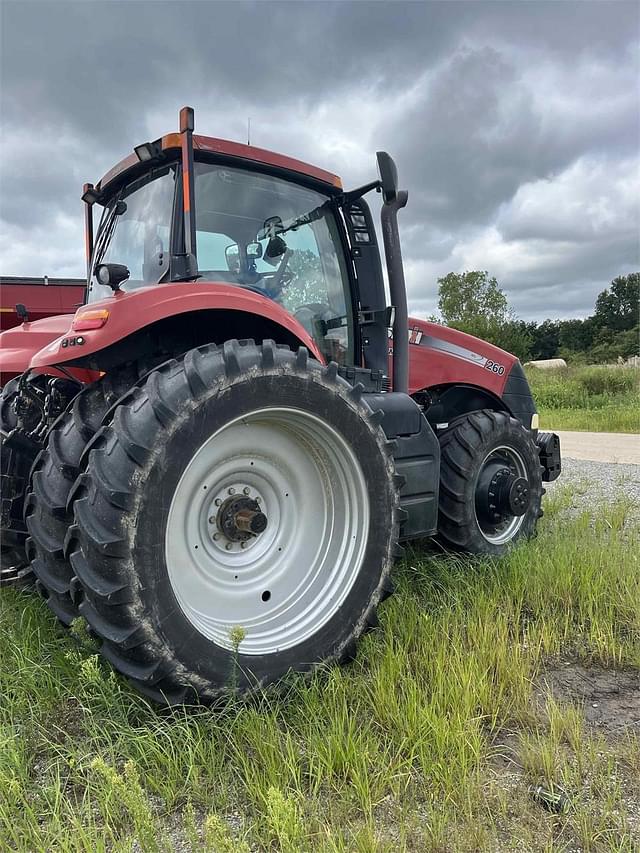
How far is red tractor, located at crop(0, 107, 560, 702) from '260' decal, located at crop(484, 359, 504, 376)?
0.96 m

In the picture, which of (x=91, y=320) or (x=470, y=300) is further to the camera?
(x=470, y=300)

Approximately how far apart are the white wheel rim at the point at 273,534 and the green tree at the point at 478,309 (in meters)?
36.4

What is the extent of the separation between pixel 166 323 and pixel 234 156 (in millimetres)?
927

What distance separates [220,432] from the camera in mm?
2209

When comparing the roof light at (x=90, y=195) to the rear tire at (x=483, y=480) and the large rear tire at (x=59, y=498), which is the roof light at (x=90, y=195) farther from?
the rear tire at (x=483, y=480)

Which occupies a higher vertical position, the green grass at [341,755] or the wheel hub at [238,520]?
the wheel hub at [238,520]

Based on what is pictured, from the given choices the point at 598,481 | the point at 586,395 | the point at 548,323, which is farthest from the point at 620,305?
the point at 598,481

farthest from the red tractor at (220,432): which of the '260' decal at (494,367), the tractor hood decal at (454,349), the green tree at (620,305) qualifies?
the green tree at (620,305)

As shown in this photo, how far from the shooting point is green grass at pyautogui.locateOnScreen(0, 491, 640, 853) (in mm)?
1521

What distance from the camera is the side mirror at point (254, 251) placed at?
2892 millimetres

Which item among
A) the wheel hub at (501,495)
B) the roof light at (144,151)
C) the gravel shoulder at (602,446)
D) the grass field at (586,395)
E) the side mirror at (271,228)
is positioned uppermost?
the roof light at (144,151)

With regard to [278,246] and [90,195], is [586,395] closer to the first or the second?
[278,246]

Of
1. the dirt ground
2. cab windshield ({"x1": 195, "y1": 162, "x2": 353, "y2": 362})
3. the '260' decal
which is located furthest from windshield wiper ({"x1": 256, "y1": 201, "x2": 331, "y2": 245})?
the dirt ground

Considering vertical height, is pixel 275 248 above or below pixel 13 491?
above
